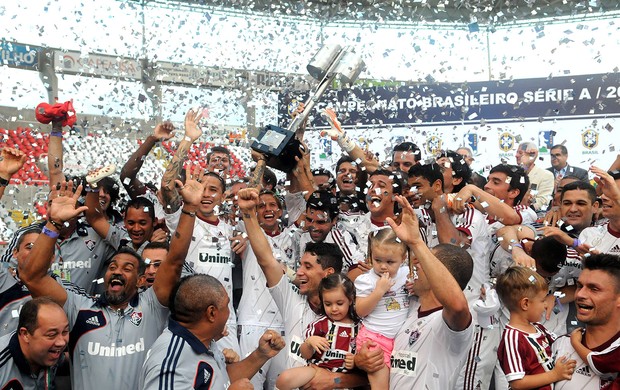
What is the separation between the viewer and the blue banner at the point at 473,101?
11141mm

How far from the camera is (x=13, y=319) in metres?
4.25

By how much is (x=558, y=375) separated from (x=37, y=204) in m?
10.1

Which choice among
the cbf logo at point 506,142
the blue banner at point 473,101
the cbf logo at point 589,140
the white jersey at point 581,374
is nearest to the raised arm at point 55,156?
the white jersey at point 581,374

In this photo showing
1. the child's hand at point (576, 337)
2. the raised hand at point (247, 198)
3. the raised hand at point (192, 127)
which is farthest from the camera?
the raised hand at point (192, 127)

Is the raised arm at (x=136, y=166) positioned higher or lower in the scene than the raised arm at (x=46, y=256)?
higher

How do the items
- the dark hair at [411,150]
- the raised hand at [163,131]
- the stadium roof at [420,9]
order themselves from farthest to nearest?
the stadium roof at [420,9] < the dark hair at [411,150] < the raised hand at [163,131]

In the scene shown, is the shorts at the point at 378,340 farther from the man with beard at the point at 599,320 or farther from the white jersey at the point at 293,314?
the man with beard at the point at 599,320

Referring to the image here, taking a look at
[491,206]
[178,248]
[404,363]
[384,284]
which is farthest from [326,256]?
[491,206]

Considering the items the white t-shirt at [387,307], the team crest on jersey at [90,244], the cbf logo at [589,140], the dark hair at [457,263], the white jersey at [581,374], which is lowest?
the white jersey at [581,374]

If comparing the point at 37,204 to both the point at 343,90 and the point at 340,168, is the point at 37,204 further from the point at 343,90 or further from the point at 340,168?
the point at 340,168

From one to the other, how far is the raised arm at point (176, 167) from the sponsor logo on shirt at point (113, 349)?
176 cm

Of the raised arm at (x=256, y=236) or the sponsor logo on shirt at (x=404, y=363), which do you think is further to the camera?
the raised arm at (x=256, y=236)

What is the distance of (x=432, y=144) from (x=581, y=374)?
313 inches

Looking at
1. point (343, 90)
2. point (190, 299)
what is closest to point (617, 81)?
point (343, 90)
